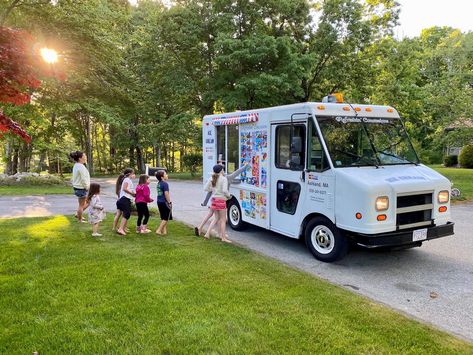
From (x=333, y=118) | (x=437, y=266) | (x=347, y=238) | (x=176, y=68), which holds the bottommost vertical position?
(x=437, y=266)

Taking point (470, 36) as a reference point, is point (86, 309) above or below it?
below

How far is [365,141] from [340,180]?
118cm

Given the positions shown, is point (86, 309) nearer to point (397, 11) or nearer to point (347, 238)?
point (347, 238)

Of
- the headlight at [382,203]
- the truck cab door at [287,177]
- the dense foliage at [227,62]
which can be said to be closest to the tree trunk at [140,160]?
the dense foliage at [227,62]

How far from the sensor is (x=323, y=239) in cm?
670

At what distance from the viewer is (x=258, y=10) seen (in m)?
21.6

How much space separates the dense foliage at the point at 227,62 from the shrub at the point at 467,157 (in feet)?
23.0

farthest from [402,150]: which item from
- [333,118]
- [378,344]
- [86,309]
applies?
[86,309]

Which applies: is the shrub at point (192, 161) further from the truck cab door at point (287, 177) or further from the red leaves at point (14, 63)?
the red leaves at point (14, 63)

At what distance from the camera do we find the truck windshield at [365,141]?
659 centimetres

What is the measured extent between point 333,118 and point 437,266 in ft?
10.3

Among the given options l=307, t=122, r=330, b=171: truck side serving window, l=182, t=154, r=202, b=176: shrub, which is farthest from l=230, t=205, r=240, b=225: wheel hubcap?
l=182, t=154, r=202, b=176: shrub

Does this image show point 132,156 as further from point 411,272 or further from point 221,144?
point 411,272

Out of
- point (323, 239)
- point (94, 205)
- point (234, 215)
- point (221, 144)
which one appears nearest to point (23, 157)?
point (94, 205)
